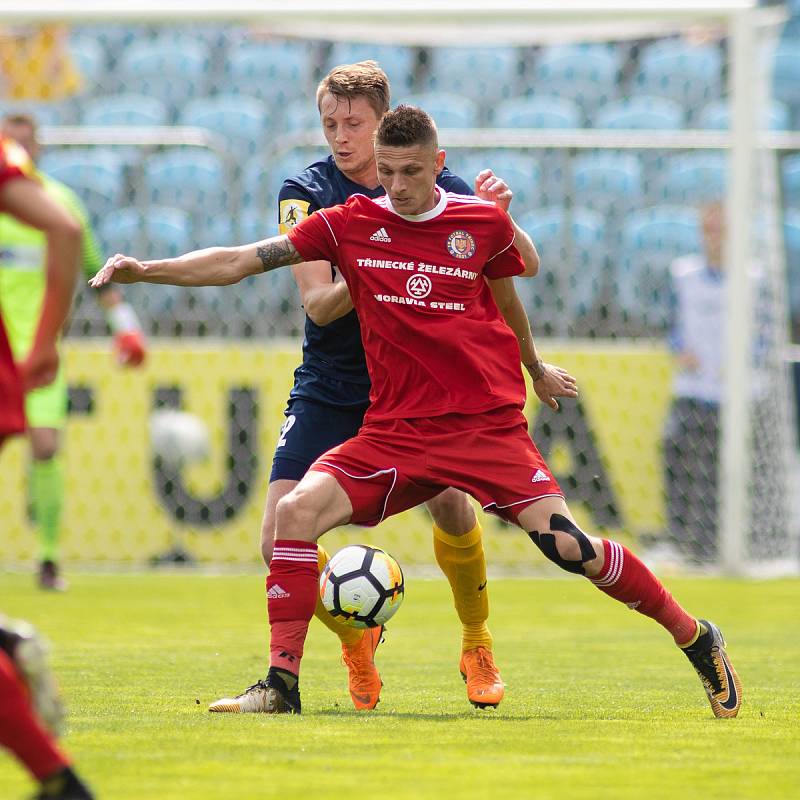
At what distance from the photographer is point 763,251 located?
38.5 feet

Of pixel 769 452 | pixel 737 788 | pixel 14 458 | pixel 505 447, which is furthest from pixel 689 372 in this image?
pixel 737 788

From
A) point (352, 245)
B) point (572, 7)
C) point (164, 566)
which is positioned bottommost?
point (164, 566)

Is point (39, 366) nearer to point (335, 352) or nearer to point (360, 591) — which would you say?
point (360, 591)

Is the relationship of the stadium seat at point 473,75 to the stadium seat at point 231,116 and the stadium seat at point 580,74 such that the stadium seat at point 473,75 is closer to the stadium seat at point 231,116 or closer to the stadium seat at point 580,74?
the stadium seat at point 580,74

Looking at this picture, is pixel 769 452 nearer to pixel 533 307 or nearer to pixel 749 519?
pixel 749 519

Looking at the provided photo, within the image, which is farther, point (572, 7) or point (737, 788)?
point (572, 7)

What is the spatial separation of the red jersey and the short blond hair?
0.51 metres

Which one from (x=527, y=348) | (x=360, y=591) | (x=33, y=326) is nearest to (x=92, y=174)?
(x=33, y=326)

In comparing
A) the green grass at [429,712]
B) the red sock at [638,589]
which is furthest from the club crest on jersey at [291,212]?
the green grass at [429,712]

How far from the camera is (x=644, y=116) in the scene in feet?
46.5

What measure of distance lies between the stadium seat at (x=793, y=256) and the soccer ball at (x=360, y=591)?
27.8 ft

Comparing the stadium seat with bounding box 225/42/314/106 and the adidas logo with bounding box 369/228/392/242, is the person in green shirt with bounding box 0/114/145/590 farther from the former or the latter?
the adidas logo with bounding box 369/228/392/242

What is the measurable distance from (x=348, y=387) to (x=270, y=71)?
10.2 m

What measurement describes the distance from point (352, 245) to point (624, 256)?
7.48 metres
